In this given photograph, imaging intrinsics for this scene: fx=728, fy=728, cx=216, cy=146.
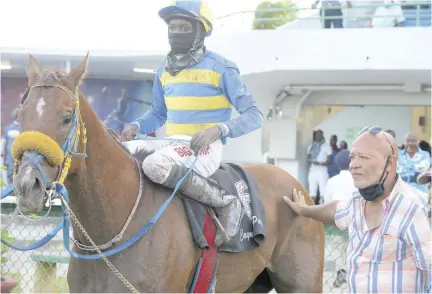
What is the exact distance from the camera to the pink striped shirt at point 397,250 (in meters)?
3.41

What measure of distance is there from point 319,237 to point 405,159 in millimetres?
5123

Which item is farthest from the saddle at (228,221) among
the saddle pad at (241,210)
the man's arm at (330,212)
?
the man's arm at (330,212)

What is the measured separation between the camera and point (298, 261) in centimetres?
535

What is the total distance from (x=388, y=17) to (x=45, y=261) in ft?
30.7

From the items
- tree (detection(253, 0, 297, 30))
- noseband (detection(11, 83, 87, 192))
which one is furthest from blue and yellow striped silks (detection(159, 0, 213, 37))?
tree (detection(253, 0, 297, 30))

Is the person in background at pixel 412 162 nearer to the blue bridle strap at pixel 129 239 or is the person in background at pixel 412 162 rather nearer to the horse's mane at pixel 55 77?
the blue bridle strap at pixel 129 239

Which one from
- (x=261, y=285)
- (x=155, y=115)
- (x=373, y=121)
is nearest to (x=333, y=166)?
(x=373, y=121)

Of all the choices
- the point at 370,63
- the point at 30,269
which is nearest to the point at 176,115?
the point at 30,269

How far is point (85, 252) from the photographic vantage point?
165 inches

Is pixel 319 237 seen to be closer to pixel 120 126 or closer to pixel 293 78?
pixel 293 78

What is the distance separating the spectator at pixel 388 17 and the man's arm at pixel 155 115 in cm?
918

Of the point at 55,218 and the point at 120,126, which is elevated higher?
the point at 120,126

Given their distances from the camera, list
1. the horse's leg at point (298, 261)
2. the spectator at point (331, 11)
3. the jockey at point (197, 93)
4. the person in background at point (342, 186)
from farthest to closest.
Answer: the spectator at point (331, 11) < the person in background at point (342, 186) < the horse's leg at point (298, 261) < the jockey at point (197, 93)

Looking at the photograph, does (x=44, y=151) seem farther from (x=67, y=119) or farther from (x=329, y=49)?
(x=329, y=49)
